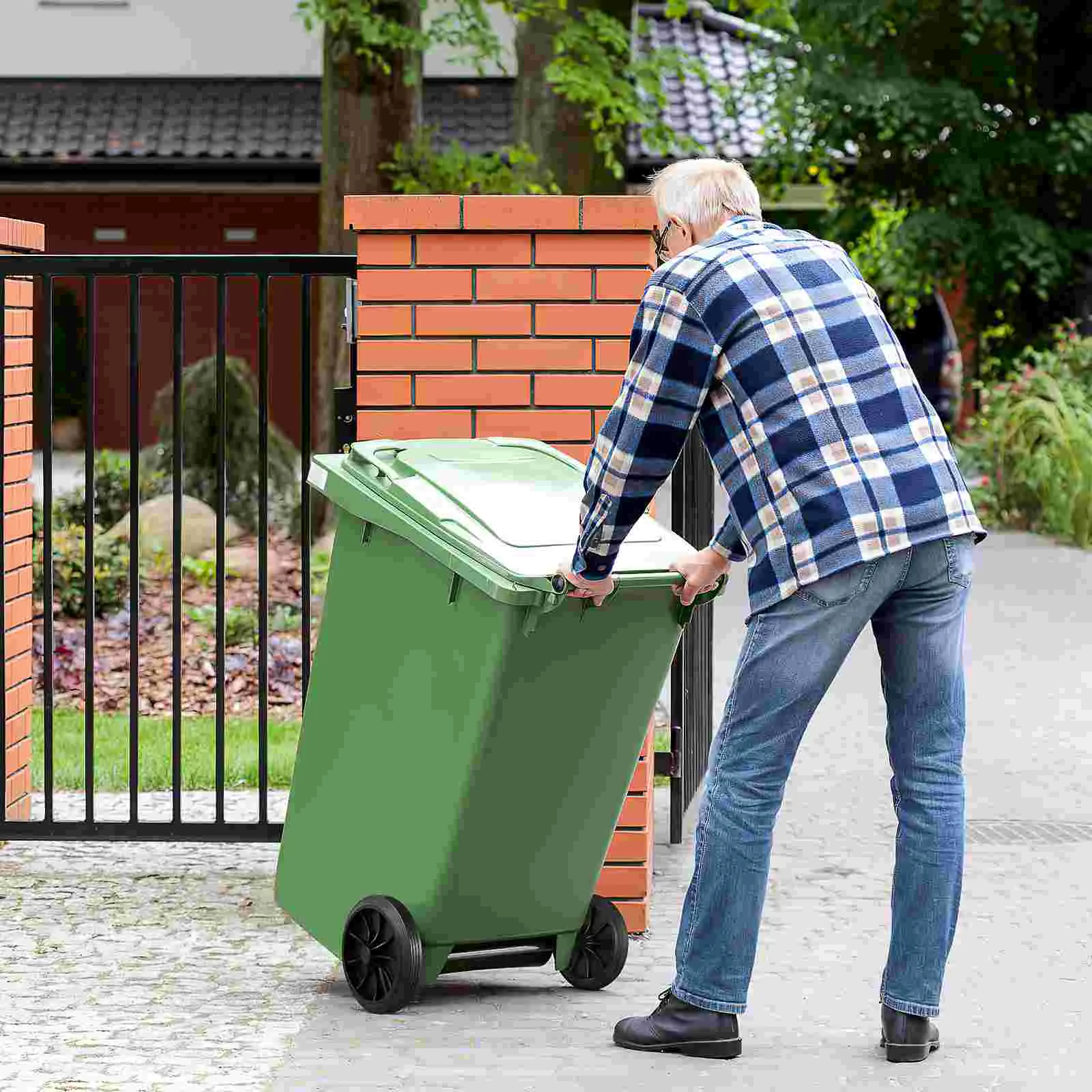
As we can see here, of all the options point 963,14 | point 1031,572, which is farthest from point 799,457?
point 963,14

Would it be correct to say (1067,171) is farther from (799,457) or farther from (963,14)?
(799,457)

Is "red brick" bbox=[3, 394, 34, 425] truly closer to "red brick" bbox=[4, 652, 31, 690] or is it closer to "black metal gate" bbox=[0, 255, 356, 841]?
"black metal gate" bbox=[0, 255, 356, 841]

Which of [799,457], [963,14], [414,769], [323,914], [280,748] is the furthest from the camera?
[963,14]

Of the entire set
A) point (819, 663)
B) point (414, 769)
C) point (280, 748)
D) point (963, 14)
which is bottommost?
point (280, 748)

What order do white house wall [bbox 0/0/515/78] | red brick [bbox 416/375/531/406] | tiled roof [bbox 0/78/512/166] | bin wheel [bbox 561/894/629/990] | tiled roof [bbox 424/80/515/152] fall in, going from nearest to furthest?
bin wheel [bbox 561/894/629/990], red brick [bbox 416/375/531/406], tiled roof [bbox 424/80/515/152], tiled roof [bbox 0/78/512/166], white house wall [bbox 0/0/515/78]

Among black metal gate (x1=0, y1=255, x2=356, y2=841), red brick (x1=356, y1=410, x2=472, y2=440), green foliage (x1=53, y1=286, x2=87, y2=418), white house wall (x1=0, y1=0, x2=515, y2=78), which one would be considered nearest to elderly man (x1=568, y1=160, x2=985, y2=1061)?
red brick (x1=356, y1=410, x2=472, y2=440)

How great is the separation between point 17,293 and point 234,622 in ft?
12.7

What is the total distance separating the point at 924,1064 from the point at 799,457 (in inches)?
44.7

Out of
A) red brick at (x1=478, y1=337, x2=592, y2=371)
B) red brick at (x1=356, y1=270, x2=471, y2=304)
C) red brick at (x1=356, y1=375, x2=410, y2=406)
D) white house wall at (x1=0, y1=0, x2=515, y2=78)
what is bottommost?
red brick at (x1=356, y1=375, x2=410, y2=406)

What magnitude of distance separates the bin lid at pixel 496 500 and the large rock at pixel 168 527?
6905mm

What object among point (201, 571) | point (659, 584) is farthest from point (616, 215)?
point (201, 571)

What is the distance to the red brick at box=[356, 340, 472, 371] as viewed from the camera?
4148mm

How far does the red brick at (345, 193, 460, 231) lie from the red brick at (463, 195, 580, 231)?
0.04m

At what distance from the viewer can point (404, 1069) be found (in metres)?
3.30
